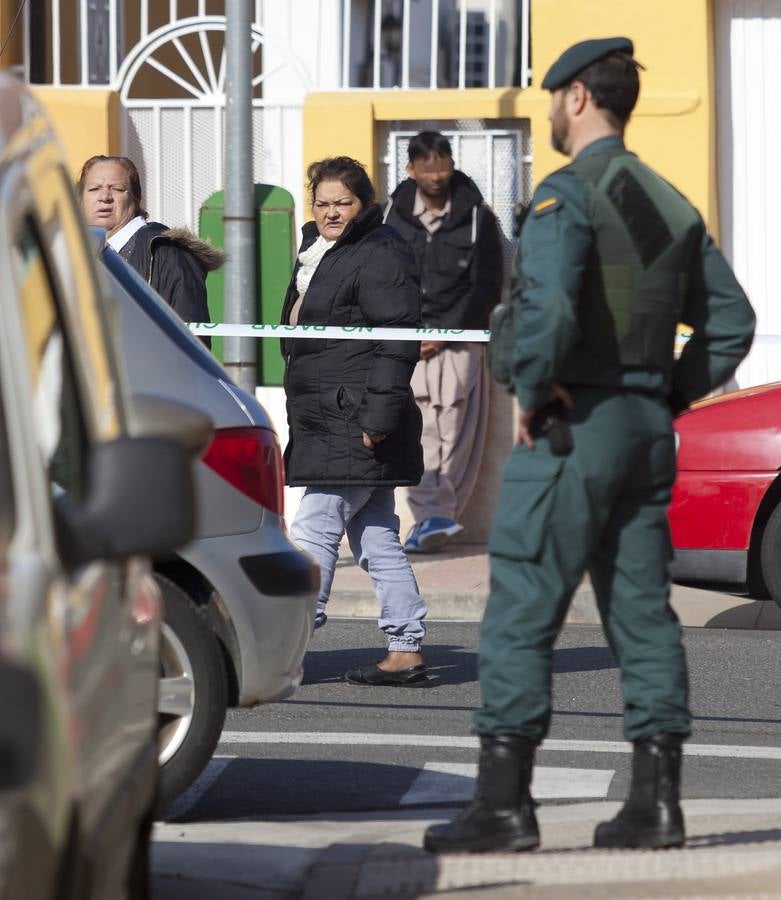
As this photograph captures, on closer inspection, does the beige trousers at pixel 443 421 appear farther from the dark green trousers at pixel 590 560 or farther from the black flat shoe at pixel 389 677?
the dark green trousers at pixel 590 560

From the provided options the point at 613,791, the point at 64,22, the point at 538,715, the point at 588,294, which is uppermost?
the point at 64,22

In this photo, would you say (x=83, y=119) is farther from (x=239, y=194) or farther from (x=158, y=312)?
(x=158, y=312)

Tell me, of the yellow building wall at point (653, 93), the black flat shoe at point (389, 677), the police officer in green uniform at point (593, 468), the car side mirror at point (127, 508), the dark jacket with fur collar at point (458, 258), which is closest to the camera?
the car side mirror at point (127, 508)

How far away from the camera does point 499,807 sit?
14.6 ft

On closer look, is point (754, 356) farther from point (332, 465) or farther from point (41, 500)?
point (41, 500)

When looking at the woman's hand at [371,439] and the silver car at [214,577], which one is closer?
the silver car at [214,577]

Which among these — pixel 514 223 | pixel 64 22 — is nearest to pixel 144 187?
pixel 64 22

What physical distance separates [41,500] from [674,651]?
227cm

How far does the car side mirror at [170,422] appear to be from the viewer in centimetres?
348

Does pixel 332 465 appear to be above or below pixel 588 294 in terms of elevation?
below

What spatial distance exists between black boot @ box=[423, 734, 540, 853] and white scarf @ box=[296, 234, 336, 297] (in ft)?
12.0

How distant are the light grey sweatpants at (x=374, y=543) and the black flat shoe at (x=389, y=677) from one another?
0.09m

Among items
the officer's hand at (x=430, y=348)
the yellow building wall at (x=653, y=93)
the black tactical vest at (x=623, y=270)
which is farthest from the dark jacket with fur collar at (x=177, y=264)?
the yellow building wall at (x=653, y=93)

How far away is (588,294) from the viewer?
446 cm
